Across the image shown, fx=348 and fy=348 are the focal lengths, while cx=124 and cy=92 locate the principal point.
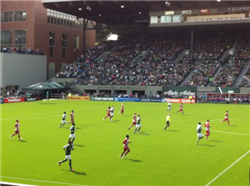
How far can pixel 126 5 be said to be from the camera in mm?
72125

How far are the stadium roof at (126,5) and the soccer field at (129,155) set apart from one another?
3785 centimetres

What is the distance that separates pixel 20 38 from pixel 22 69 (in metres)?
9.16

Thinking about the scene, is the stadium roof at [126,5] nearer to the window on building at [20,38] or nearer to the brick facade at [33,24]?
the brick facade at [33,24]

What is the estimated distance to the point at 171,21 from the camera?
71.1 meters

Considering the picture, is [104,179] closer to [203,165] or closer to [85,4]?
[203,165]

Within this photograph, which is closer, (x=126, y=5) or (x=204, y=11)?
(x=204, y=11)

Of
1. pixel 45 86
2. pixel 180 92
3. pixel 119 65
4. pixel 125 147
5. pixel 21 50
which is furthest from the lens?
pixel 119 65

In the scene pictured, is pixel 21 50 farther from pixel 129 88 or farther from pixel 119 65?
pixel 129 88

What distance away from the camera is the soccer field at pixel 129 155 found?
17156mm

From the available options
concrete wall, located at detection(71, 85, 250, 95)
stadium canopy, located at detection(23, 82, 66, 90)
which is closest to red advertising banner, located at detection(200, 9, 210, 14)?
concrete wall, located at detection(71, 85, 250, 95)

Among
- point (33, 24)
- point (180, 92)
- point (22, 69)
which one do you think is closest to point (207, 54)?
point (180, 92)

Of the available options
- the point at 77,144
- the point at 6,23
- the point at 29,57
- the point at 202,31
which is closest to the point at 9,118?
the point at 77,144

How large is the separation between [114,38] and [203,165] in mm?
78418

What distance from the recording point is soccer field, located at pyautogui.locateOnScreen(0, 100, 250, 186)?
17156 millimetres
